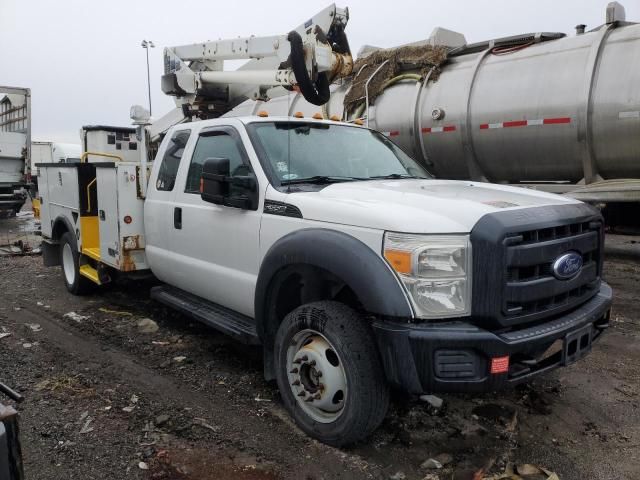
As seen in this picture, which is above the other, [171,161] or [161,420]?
[171,161]

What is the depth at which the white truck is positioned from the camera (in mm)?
2680

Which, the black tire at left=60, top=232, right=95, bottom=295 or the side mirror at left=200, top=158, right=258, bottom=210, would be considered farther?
the black tire at left=60, top=232, right=95, bottom=295

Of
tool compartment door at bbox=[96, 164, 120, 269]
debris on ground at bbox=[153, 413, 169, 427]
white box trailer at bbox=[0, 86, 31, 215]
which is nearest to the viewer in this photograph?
debris on ground at bbox=[153, 413, 169, 427]

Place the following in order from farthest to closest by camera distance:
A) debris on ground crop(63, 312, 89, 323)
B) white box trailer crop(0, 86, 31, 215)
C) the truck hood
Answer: white box trailer crop(0, 86, 31, 215) → debris on ground crop(63, 312, 89, 323) → the truck hood

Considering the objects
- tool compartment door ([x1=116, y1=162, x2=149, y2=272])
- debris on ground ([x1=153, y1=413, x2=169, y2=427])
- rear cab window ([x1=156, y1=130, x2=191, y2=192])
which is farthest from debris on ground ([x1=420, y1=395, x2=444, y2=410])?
tool compartment door ([x1=116, y1=162, x2=149, y2=272])

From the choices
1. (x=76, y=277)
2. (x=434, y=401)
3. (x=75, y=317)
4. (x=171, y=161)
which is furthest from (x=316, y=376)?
(x=76, y=277)

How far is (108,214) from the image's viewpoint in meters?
5.47

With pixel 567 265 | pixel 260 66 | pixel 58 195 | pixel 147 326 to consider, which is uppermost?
pixel 260 66

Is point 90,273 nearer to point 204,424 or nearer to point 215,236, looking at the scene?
point 215,236

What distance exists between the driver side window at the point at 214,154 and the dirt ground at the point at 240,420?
58.9 inches

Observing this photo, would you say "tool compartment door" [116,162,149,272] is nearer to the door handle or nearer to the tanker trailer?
the door handle

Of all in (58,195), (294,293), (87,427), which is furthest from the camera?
(58,195)

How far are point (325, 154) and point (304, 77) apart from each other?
1.56m

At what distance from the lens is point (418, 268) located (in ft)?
8.80
